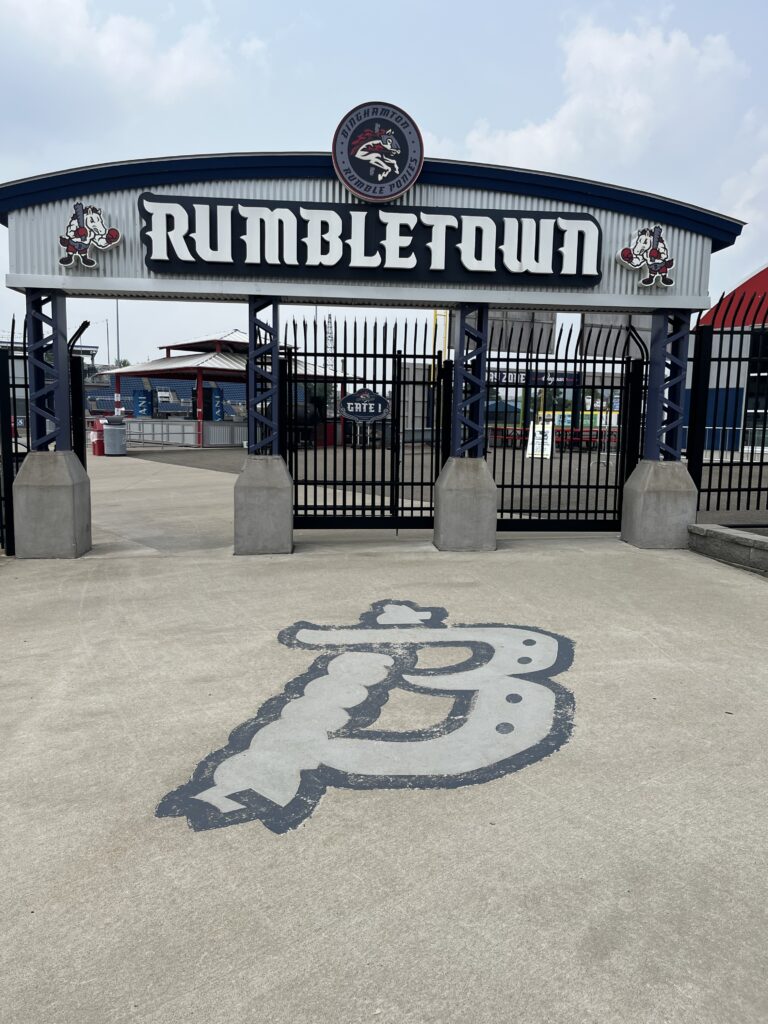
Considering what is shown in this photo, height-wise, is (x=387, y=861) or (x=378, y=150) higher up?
(x=378, y=150)

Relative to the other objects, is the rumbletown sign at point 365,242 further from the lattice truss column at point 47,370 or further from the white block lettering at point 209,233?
the lattice truss column at point 47,370

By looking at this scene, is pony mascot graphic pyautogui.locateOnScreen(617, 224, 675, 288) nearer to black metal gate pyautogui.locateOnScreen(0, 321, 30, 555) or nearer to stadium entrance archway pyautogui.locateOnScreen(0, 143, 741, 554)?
stadium entrance archway pyautogui.locateOnScreen(0, 143, 741, 554)

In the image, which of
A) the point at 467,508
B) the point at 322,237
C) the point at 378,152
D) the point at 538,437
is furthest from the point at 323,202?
the point at 538,437

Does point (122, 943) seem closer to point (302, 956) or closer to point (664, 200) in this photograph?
point (302, 956)

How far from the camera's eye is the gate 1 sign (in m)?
10.2

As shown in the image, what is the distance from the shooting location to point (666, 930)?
2750mm

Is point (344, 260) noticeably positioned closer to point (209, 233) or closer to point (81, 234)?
point (209, 233)

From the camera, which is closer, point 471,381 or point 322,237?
point 322,237

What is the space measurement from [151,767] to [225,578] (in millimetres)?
4661

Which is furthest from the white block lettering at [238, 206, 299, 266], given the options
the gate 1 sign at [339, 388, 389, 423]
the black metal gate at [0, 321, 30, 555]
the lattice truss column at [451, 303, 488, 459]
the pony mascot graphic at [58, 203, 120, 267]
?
the black metal gate at [0, 321, 30, 555]

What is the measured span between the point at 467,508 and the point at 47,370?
242 inches

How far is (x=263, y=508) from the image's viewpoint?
9.91 m

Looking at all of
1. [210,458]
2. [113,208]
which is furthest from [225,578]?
[210,458]

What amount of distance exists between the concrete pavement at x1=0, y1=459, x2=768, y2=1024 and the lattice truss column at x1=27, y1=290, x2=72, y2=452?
4.12m
